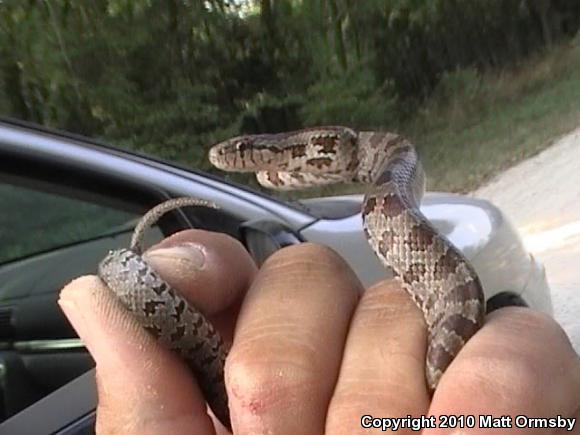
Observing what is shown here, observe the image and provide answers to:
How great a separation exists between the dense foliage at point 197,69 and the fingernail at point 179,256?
708cm

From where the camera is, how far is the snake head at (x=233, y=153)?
1.85 metres

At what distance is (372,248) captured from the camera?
1548 mm

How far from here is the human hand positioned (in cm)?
108

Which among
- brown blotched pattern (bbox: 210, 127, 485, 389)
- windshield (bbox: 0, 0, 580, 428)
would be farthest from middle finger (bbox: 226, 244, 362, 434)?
windshield (bbox: 0, 0, 580, 428)

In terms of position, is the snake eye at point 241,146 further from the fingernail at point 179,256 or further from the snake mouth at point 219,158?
the fingernail at point 179,256

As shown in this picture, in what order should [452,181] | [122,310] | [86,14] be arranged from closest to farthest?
[122,310]
[452,181]
[86,14]

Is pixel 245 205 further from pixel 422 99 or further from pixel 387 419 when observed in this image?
pixel 422 99

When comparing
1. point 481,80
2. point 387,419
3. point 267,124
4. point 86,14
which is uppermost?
point 387,419

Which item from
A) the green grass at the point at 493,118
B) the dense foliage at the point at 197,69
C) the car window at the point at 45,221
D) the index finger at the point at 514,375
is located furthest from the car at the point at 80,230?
the dense foliage at the point at 197,69

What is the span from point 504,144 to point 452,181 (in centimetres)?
196

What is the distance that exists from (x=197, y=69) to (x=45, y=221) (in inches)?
313

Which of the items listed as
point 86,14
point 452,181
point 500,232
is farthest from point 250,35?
point 500,232

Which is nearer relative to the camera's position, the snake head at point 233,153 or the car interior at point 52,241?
the snake head at point 233,153

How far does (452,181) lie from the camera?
8.48 meters
